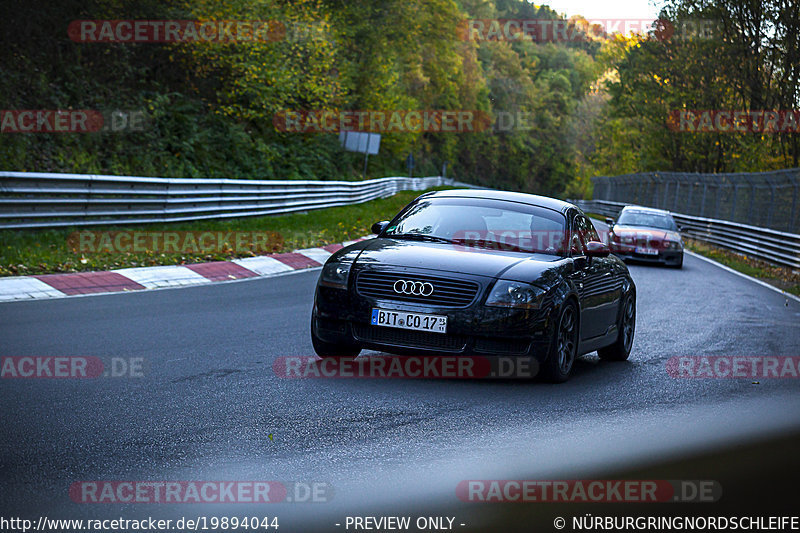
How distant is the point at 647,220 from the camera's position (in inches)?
1031

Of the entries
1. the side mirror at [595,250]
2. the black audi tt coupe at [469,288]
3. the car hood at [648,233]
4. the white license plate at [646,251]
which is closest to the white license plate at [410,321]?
the black audi tt coupe at [469,288]

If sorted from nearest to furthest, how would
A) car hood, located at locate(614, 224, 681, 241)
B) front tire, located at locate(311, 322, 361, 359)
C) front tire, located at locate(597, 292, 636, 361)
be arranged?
front tire, located at locate(311, 322, 361, 359)
front tire, located at locate(597, 292, 636, 361)
car hood, located at locate(614, 224, 681, 241)

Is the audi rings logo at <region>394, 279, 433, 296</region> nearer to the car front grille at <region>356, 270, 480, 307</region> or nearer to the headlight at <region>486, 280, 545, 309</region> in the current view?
the car front grille at <region>356, 270, 480, 307</region>

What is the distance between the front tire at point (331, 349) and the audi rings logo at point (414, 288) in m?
0.62

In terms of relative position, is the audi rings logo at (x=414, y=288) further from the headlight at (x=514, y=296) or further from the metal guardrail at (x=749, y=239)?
the metal guardrail at (x=749, y=239)

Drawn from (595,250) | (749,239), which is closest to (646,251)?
(749,239)

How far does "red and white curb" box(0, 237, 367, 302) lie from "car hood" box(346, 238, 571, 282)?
4979 millimetres

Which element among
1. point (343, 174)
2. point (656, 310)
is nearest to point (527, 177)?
point (343, 174)

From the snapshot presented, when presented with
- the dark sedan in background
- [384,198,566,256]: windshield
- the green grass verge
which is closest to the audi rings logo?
[384,198,566,256]: windshield

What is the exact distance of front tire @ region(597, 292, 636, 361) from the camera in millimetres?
9656

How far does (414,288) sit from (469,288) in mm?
393

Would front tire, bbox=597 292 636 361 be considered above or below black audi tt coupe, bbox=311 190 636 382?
below

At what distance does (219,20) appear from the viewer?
2931cm

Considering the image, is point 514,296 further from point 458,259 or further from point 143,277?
point 143,277
